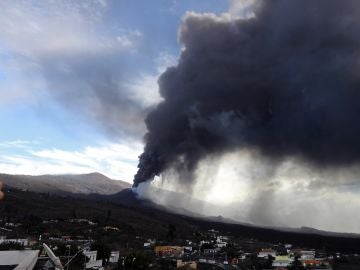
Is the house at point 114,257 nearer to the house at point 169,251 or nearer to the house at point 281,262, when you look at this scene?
the house at point 169,251

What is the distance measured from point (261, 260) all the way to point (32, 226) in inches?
2615

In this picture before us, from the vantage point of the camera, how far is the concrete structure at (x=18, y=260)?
37.5 m

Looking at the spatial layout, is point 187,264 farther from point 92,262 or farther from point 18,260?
point 18,260

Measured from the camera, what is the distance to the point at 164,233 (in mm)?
167750

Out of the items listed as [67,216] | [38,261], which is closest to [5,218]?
[67,216]

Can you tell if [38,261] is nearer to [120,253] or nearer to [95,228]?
[120,253]

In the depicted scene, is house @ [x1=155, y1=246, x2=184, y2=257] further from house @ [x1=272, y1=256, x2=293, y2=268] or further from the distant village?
house @ [x1=272, y1=256, x2=293, y2=268]

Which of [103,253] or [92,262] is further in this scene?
[103,253]

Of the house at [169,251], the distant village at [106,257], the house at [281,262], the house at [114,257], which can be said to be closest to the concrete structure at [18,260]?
the distant village at [106,257]

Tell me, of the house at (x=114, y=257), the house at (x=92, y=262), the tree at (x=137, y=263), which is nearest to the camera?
the tree at (x=137, y=263)

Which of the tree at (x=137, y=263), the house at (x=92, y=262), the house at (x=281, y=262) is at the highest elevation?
the house at (x=281, y=262)

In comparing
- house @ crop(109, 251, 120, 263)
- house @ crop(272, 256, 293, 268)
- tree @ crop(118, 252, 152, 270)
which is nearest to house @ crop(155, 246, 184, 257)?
house @ crop(109, 251, 120, 263)

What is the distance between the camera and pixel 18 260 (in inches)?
1558

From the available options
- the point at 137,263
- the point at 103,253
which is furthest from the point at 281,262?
the point at 137,263
